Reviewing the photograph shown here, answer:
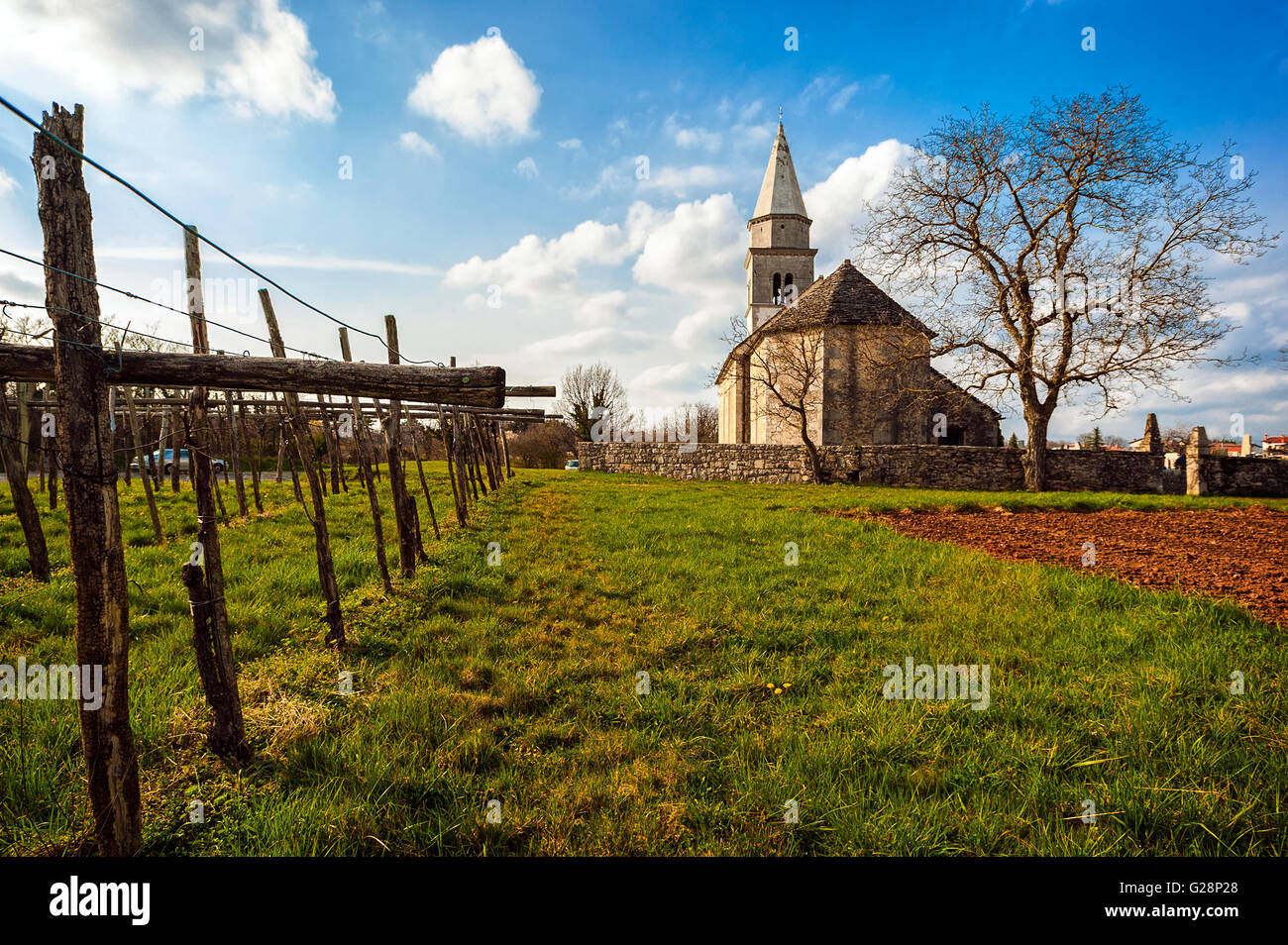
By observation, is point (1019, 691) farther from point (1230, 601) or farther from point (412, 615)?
point (412, 615)

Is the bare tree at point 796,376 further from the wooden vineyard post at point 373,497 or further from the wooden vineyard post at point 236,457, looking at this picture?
the wooden vineyard post at point 236,457

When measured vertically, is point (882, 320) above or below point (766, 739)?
above

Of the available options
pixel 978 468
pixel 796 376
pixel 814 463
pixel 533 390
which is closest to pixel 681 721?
pixel 533 390

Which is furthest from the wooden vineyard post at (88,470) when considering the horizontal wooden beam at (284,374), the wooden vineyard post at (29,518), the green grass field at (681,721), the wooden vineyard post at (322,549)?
the wooden vineyard post at (29,518)

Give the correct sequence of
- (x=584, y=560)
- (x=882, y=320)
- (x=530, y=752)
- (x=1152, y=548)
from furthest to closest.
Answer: (x=882, y=320)
(x=1152, y=548)
(x=584, y=560)
(x=530, y=752)

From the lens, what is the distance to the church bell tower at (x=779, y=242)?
3922 centimetres

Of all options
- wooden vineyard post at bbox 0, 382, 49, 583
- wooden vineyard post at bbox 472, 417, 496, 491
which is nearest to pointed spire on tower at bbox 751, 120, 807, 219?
wooden vineyard post at bbox 472, 417, 496, 491

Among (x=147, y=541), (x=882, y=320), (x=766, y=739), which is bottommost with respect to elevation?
(x=766, y=739)

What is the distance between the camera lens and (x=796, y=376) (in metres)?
24.0

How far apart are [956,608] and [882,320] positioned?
79.2 ft

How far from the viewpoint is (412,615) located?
17.0 ft

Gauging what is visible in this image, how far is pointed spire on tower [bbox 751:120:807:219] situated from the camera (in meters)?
39.2

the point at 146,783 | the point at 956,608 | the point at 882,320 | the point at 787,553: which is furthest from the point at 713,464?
the point at 146,783

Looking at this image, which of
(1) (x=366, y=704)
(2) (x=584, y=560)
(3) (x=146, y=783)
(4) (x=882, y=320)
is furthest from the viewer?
(4) (x=882, y=320)
